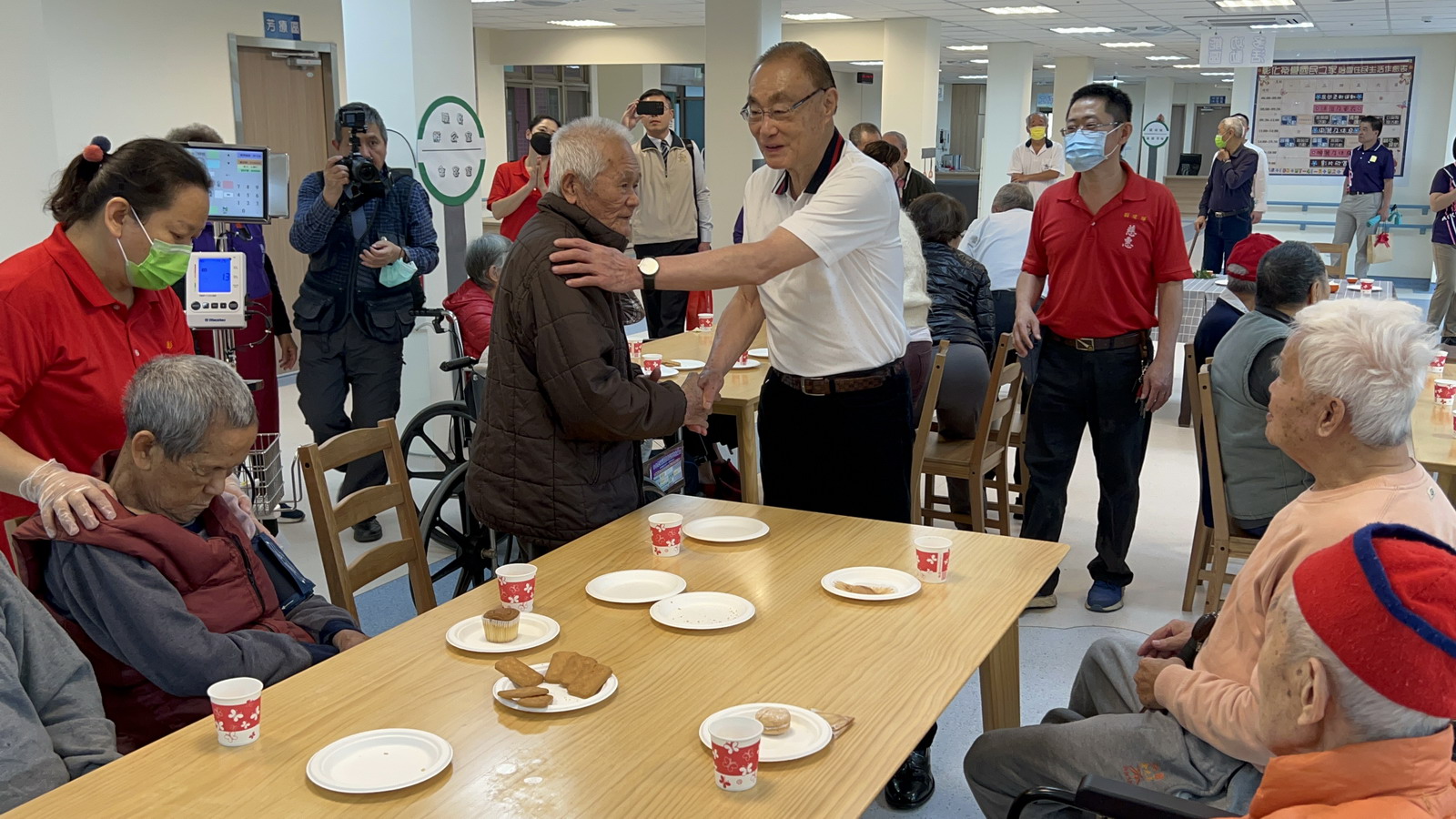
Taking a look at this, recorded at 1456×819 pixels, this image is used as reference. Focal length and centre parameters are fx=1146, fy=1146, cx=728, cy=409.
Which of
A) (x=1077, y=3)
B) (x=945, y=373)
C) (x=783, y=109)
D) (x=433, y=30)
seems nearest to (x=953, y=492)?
(x=945, y=373)

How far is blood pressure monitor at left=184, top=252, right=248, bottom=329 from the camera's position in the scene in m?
3.58

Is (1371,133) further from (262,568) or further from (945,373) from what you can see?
(262,568)

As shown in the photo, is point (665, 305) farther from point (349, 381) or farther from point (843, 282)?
point (843, 282)

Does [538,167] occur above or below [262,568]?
above

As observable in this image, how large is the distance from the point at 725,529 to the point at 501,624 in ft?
2.37

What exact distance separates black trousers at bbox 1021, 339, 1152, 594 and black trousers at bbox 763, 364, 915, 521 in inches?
44.9

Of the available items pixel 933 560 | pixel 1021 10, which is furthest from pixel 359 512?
pixel 1021 10

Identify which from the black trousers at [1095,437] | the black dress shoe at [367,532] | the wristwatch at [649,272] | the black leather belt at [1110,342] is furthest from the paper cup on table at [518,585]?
the black dress shoe at [367,532]

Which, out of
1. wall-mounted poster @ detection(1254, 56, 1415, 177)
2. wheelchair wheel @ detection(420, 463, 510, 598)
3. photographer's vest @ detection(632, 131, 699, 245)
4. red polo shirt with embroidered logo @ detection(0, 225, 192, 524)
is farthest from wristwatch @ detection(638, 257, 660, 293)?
wall-mounted poster @ detection(1254, 56, 1415, 177)

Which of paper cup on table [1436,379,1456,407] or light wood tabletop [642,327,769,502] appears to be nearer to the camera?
paper cup on table [1436,379,1456,407]

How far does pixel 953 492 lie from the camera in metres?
4.68

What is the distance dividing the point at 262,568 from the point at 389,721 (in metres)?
0.66

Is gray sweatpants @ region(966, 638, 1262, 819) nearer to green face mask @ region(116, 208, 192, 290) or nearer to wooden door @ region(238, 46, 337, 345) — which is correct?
green face mask @ region(116, 208, 192, 290)

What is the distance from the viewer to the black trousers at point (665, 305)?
6711 mm
